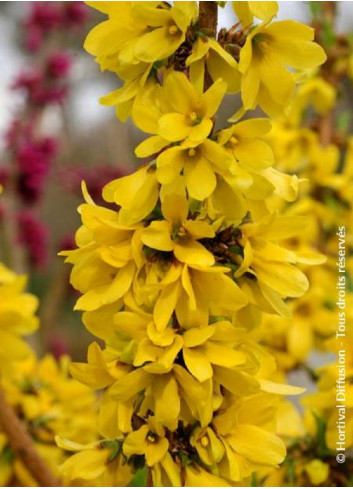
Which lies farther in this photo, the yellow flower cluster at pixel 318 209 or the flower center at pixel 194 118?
the yellow flower cluster at pixel 318 209

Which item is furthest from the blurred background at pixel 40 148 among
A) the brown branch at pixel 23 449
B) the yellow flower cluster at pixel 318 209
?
the brown branch at pixel 23 449

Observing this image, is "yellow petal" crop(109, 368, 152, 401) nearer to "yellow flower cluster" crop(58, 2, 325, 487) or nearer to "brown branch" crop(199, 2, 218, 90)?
"yellow flower cluster" crop(58, 2, 325, 487)

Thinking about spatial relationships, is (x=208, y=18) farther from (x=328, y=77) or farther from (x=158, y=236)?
(x=328, y=77)

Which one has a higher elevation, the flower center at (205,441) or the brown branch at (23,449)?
the flower center at (205,441)

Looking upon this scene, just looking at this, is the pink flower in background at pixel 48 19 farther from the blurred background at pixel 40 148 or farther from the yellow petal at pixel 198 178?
the yellow petal at pixel 198 178

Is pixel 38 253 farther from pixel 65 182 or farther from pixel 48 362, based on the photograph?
pixel 48 362

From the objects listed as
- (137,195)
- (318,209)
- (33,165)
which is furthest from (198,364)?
(33,165)

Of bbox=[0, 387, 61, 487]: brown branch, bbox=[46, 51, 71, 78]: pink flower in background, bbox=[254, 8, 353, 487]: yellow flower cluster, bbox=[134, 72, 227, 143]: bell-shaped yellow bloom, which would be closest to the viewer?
bbox=[134, 72, 227, 143]: bell-shaped yellow bloom

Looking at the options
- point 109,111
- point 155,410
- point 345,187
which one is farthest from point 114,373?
point 109,111

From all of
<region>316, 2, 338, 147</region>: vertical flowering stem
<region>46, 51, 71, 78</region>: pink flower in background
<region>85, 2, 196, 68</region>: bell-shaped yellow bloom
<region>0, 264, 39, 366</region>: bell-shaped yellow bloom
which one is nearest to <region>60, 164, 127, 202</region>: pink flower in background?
<region>46, 51, 71, 78</region>: pink flower in background
